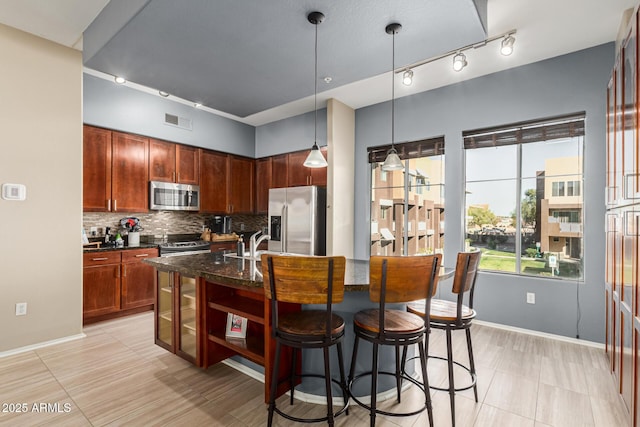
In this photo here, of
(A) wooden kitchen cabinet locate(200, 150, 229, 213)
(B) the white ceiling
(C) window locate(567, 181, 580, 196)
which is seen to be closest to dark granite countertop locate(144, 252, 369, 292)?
(B) the white ceiling

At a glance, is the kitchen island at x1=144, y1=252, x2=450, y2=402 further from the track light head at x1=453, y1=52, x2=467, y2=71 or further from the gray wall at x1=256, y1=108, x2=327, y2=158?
the gray wall at x1=256, y1=108, x2=327, y2=158

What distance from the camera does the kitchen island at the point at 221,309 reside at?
6.84 feet

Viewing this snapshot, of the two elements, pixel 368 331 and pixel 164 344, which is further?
pixel 164 344

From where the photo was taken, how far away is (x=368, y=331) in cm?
182

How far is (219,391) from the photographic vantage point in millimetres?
2311

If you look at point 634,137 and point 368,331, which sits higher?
point 634,137

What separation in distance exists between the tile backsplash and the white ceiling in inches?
84.5

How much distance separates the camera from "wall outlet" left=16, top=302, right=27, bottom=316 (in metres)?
2.96

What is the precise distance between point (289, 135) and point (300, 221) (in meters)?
1.69

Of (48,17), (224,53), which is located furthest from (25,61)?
(224,53)

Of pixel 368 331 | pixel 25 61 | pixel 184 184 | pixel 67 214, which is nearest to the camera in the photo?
pixel 368 331

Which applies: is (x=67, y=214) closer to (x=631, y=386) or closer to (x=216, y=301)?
(x=216, y=301)

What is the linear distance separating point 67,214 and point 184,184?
68.2 inches

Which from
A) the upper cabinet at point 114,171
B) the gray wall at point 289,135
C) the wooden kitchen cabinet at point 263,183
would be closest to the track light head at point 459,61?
the gray wall at point 289,135
